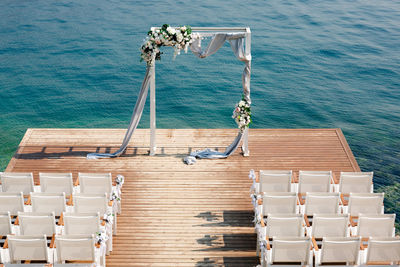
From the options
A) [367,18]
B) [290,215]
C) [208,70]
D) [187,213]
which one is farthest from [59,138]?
[367,18]

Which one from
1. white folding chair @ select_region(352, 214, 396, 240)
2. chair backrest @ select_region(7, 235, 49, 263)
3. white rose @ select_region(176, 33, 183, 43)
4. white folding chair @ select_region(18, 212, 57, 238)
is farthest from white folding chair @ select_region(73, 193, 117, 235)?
white folding chair @ select_region(352, 214, 396, 240)

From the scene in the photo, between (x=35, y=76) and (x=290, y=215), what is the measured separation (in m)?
15.8

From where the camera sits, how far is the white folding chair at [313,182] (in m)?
10.0

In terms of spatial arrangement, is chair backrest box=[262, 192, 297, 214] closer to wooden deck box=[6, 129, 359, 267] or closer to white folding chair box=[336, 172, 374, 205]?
wooden deck box=[6, 129, 359, 267]

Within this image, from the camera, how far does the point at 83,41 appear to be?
81.6 ft

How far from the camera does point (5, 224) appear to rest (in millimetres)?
8430

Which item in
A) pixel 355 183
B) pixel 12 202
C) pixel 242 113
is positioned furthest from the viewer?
pixel 242 113

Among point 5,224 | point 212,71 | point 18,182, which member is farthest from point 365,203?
point 212,71

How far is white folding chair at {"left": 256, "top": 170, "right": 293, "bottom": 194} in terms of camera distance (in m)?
10.0

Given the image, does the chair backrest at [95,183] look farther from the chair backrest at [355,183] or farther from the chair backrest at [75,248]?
the chair backrest at [355,183]

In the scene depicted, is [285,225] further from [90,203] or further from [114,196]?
[90,203]

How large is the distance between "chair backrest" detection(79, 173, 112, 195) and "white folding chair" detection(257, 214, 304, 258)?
315cm

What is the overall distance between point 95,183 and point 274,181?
3.56 metres

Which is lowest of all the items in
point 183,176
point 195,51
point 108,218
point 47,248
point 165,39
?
point 183,176
